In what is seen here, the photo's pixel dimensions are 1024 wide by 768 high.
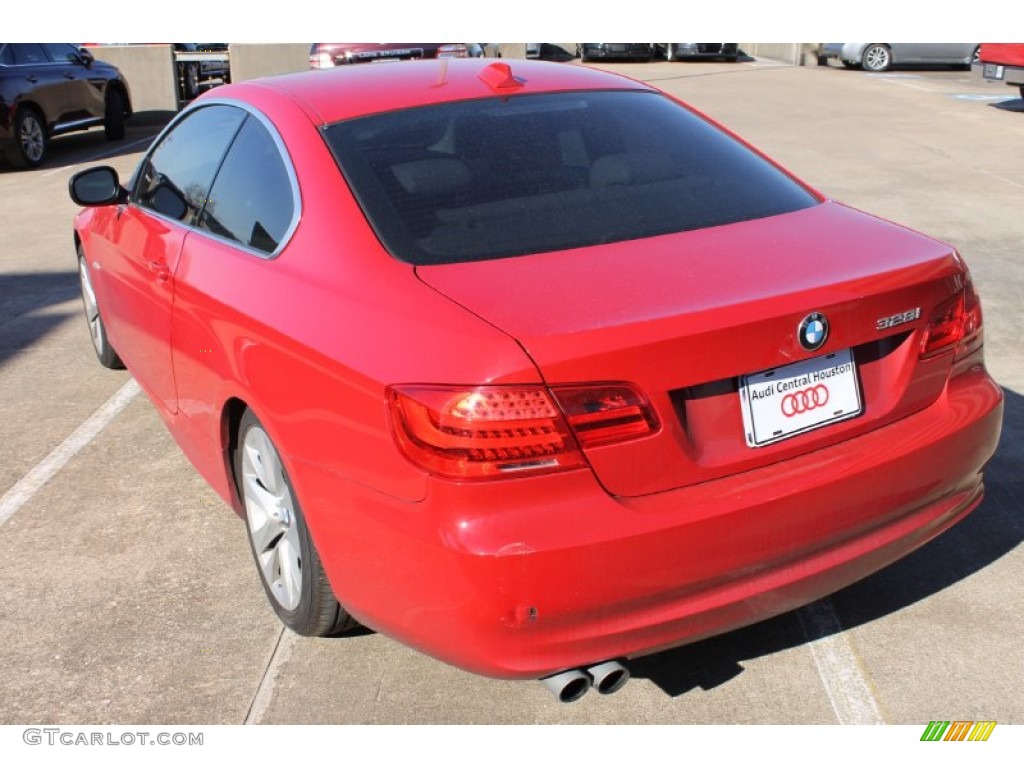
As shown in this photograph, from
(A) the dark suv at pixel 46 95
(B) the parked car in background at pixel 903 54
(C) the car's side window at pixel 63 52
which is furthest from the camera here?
(B) the parked car in background at pixel 903 54

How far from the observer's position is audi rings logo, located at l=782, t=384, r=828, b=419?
2.83 metres

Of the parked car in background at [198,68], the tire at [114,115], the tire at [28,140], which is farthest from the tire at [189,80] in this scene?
the tire at [28,140]

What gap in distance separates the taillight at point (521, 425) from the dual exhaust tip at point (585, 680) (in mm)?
486

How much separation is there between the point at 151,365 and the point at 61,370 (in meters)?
2.03

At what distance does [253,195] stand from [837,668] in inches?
85.4

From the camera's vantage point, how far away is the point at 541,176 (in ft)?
11.3

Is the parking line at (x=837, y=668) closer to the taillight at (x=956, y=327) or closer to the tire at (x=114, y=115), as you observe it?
the taillight at (x=956, y=327)

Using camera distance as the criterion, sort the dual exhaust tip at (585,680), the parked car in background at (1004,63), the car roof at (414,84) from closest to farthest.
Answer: the dual exhaust tip at (585,680)
the car roof at (414,84)
the parked car in background at (1004,63)

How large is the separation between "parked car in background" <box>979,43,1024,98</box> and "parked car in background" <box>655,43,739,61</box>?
40.8 ft

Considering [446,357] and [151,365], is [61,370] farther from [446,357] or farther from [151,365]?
[446,357]

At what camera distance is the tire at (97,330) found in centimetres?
610

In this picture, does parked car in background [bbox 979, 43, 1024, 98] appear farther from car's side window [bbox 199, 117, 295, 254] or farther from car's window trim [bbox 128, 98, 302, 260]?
car's side window [bbox 199, 117, 295, 254]

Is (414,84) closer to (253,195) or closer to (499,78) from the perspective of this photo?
(499,78)
